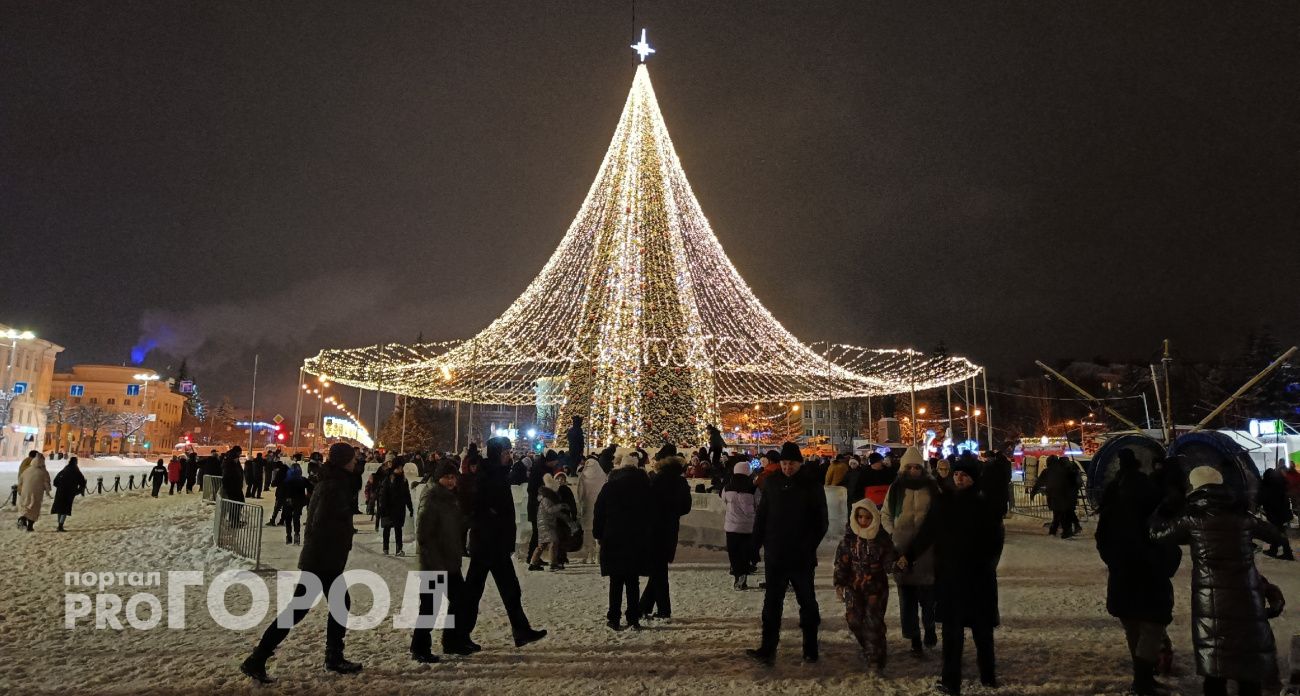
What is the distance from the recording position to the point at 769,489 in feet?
19.2

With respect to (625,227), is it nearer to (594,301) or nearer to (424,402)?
(594,301)

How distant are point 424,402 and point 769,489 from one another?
6805cm

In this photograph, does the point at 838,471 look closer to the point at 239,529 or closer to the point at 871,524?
the point at 871,524

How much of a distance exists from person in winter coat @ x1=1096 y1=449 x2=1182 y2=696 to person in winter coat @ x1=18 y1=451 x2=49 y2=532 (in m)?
16.7

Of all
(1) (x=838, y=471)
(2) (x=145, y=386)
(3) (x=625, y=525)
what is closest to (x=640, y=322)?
(1) (x=838, y=471)

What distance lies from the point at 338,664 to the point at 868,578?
12.2ft

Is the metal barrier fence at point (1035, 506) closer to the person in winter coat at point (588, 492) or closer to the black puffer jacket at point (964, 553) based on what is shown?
Result: the person in winter coat at point (588, 492)

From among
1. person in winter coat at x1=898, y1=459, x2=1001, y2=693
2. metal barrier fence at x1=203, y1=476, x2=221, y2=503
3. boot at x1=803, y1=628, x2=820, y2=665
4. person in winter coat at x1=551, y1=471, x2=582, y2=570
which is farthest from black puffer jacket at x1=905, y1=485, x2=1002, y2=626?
metal barrier fence at x1=203, y1=476, x2=221, y2=503

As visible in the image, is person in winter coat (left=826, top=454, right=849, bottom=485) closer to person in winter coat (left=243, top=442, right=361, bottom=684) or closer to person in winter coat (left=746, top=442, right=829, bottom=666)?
person in winter coat (left=746, top=442, right=829, bottom=666)

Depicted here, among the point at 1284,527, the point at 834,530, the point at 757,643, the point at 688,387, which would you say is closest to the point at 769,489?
the point at 757,643

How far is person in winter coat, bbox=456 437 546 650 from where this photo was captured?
19.6ft

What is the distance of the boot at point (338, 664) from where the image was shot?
5430 mm

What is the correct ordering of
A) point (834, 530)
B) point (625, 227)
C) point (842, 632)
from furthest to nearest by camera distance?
1. point (625, 227)
2. point (834, 530)
3. point (842, 632)

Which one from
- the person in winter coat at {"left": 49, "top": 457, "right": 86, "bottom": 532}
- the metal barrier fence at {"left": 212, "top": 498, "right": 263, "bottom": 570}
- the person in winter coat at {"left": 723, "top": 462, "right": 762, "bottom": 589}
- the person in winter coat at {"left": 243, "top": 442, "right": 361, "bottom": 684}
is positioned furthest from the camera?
the person in winter coat at {"left": 49, "top": 457, "right": 86, "bottom": 532}
